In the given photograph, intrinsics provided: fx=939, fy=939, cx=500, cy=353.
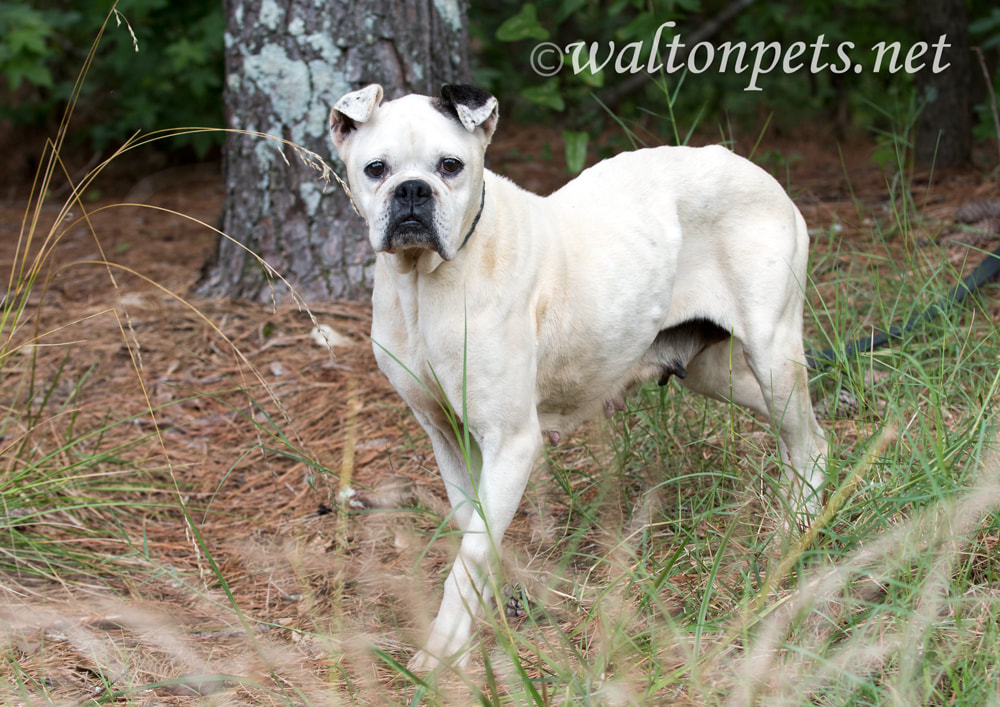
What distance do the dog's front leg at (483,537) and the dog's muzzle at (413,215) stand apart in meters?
0.61

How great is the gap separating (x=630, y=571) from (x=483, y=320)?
82 centimetres

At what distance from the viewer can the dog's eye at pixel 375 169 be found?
8.57ft

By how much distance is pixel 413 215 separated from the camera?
2475 mm

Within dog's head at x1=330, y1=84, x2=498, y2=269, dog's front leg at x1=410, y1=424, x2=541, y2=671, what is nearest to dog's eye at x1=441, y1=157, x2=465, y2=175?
dog's head at x1=330, y1=84, x2=498, y2=269

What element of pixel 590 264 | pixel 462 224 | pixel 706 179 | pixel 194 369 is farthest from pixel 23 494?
pixel 706 179

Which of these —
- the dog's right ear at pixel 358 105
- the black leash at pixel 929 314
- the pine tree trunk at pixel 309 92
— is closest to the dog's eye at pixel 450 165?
the dog's right ear at pixel 358 105

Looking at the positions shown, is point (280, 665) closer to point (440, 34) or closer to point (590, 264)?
point (590, 264)

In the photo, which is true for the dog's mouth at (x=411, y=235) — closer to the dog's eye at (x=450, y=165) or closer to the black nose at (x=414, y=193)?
the black nose at (x=414, y=193)

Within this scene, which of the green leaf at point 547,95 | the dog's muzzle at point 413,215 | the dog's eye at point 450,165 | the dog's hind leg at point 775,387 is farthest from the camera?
the green leaf at point 547,95

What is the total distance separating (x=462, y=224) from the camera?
2625 millimetres

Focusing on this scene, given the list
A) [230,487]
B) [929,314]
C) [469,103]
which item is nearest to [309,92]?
[230,487]

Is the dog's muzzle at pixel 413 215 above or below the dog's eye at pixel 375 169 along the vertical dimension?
below

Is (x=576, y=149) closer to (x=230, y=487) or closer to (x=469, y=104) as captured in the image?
(x=469, y=104)

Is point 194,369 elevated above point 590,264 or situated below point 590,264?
below
